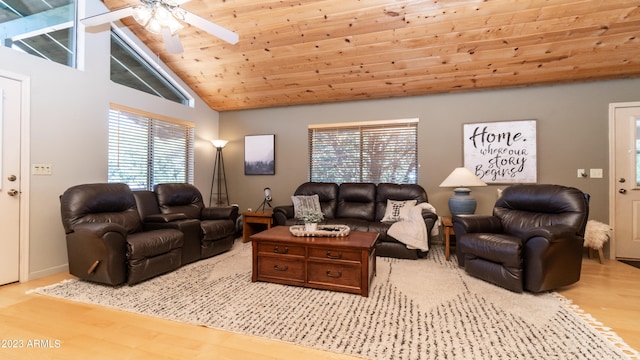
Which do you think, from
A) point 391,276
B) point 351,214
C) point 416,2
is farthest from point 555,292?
point 416,2

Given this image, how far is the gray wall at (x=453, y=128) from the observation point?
383 cm

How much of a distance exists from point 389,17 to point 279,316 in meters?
3.17

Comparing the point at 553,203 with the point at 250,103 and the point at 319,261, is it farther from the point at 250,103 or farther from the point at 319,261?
the point at 250,103

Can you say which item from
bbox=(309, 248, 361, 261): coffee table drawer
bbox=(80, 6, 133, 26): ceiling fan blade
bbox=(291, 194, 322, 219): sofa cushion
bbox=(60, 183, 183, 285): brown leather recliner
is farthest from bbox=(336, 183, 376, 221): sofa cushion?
bbox=(80, 6, 133, 26): ceiling fan blade

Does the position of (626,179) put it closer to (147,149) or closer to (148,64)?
(147,149)

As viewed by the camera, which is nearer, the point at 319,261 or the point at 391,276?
the point at 319,261

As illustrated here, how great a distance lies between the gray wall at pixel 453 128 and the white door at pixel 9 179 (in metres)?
3.00

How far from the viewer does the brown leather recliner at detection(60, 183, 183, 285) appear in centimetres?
264

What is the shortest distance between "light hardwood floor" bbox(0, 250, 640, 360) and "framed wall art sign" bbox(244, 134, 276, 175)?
3.33 m

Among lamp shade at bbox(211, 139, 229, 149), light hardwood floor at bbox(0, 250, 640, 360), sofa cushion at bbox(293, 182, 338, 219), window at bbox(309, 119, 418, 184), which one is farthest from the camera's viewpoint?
lamp shade at bbox(211, 139, 229, 149)

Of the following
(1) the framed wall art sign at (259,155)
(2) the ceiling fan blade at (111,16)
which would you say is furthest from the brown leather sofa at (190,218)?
(2) the ceiling fan blade at (111,16)

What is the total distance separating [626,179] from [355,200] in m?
3.49

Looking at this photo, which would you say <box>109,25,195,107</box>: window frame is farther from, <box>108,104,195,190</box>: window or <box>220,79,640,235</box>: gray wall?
<box>220,79,640,235</box>: gray wall

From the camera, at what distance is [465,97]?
431 centimetres
